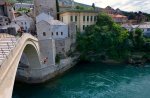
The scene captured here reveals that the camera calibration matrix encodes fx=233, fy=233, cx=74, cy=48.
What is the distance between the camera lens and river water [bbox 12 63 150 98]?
22.7 meters

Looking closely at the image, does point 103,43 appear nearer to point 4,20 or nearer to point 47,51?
point 47,51

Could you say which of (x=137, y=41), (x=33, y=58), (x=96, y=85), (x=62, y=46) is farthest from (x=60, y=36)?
(x=137, y=41)

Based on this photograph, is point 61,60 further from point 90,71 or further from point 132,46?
point 132,46

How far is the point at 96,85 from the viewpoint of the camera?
82.9 ft

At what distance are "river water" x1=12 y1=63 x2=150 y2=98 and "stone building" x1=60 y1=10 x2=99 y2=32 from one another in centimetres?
775

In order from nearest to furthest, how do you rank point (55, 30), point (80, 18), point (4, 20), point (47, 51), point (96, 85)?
point (96, 85)
point (47, 51)
point (55, 30)
point (80, 18)
point (4, 20)

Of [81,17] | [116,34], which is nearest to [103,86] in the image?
[116,34]

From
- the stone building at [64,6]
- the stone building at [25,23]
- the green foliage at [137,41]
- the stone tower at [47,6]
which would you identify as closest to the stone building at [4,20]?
the stone building at [25,23]

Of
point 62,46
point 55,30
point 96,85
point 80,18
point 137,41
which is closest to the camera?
point 96,85

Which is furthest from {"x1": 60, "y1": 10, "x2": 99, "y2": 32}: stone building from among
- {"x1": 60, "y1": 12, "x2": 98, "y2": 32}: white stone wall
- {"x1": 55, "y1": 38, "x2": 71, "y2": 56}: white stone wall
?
{"x1": 55, "y1": 38, "x2": 71, "y2": 56}: white stone wall

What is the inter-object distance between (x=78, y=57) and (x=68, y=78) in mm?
5931

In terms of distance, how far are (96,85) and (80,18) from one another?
13923 mm

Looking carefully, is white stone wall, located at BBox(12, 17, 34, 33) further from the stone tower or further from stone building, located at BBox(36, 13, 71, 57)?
stone building, located at BBox(36, 13, 71, 57)

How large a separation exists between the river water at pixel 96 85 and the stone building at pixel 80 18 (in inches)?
305
